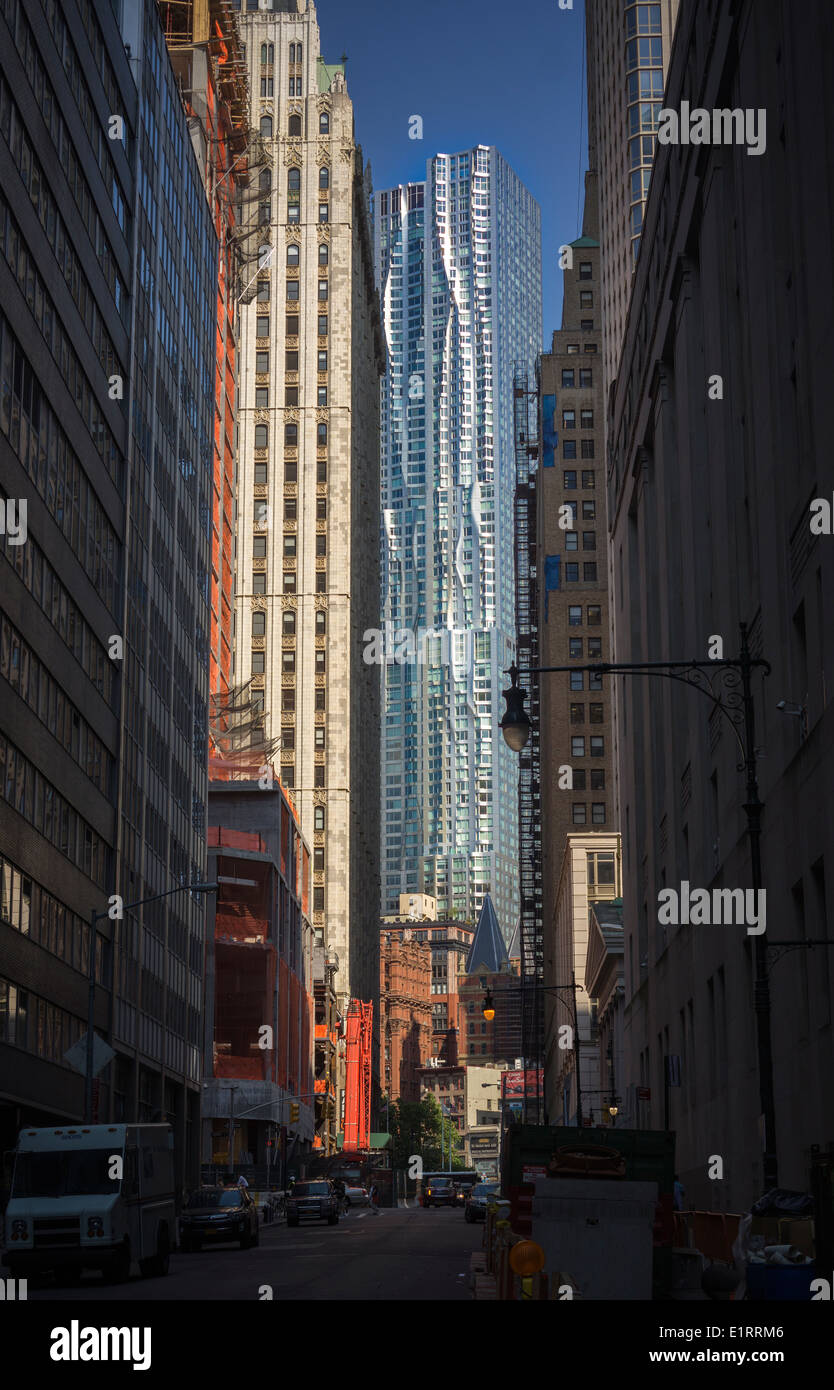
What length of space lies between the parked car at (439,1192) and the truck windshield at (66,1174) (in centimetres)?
6389

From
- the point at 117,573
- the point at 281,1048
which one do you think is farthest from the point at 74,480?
the point at 281,1048

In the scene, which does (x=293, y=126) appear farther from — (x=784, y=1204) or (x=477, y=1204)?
(x=784, y=1204)

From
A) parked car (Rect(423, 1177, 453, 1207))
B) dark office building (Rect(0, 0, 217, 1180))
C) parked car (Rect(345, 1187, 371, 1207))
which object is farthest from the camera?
parked car (Rect(345, 1187, 371, 1207))

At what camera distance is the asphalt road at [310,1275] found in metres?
21.7

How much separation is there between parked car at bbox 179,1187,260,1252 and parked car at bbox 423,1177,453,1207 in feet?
160

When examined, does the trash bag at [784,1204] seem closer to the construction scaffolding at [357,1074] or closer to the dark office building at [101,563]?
the dark office building at [101,563]

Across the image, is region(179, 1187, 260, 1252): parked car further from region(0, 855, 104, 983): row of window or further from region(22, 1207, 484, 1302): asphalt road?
region(0, 855, 104, 983): row of window

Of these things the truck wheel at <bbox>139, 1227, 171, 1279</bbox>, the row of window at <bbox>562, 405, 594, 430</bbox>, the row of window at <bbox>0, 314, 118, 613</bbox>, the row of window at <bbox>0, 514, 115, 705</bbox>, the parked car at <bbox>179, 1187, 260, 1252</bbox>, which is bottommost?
the parked car at <bbox>179, 1187, 260, 1252</bbox>

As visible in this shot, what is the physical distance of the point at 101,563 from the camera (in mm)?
56406

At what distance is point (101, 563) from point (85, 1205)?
1314 inches

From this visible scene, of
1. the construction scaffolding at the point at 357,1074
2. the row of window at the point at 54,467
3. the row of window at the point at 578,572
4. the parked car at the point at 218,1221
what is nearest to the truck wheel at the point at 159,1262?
the parked car at the point at 218,1221

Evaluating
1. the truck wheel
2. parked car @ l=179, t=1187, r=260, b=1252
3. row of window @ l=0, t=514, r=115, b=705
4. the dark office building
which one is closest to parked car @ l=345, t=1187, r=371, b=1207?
the dark office building

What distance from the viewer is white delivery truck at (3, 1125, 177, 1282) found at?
25.5 m
